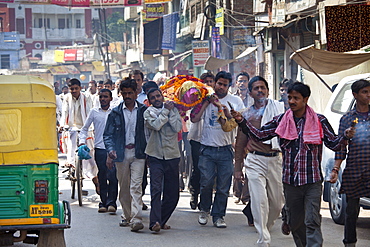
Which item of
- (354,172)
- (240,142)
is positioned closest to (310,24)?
(240,142)

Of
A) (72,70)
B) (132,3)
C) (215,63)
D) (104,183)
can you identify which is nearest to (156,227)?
(104,183)

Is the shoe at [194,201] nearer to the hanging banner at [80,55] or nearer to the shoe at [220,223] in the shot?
the shoe at [220,223]

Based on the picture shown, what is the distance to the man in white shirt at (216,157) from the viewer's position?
872 cm

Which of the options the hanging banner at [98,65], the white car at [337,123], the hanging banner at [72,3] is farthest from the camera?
the hanging banner at [98,65]

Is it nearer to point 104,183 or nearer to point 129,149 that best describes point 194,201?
point 104,183

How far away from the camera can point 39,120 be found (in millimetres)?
6371

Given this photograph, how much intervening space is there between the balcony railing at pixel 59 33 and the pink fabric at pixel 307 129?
280 ft

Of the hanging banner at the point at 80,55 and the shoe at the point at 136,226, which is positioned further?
the hanging banner at the point at 80,55

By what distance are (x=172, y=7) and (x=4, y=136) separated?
121 feet

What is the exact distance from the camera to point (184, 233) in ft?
27.5

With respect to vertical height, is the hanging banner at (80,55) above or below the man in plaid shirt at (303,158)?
above

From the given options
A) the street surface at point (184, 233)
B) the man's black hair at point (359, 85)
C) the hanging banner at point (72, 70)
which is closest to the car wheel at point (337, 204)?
the street surface at point (184, 233)

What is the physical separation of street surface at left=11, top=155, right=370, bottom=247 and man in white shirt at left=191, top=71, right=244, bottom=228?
25 cm

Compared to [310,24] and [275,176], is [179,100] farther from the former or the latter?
[310,24]
